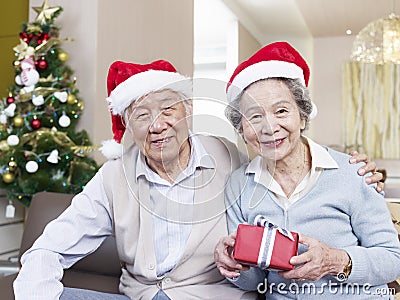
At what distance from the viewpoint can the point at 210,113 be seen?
53.8 inches

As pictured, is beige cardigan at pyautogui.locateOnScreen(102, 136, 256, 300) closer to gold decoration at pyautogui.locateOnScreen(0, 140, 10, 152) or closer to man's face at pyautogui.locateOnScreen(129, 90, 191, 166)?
man's face at pyautogui.locateOnScreen(129, 90, 191, 166)

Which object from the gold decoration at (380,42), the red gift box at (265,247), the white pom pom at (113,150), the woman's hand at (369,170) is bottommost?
the red gift box at (265,247)

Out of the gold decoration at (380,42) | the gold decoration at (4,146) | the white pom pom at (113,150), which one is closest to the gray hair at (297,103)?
the white pom pom at (113,150)

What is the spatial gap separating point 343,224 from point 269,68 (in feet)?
1.48

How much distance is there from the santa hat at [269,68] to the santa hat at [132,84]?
5.3 inches

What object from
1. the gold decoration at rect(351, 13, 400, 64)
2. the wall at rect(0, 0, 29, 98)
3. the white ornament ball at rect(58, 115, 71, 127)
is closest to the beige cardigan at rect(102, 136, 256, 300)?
the white ornament ball at rect(58, 115, 71, 127)

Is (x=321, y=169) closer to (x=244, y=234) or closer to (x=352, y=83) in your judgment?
(x=244, y=234)

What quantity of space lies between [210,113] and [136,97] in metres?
0.24

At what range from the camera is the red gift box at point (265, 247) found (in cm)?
124

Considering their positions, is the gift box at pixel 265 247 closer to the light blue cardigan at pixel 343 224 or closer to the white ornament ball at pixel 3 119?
the light blue cardigan at pixel 343 224

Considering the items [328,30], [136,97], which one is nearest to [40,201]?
[136,97]

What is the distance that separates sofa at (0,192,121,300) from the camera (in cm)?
190

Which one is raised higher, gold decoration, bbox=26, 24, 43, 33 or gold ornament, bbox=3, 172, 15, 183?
gold decoration, bbox=26, 24, 43, 33

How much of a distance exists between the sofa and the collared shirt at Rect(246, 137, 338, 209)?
2.29 feet
